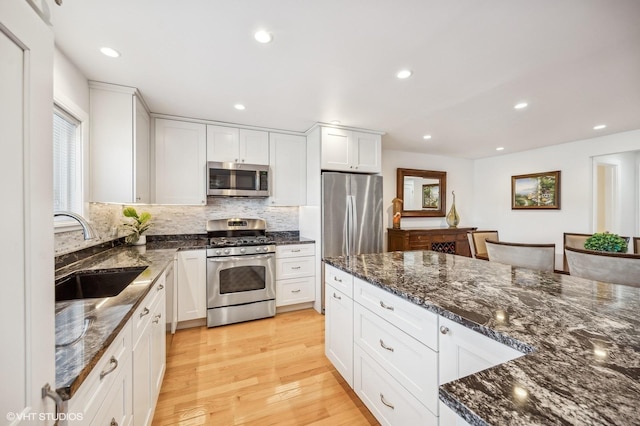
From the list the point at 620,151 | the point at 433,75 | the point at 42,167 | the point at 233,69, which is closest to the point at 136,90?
the point at 233,69

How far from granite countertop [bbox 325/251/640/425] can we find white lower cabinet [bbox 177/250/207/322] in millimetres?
2087

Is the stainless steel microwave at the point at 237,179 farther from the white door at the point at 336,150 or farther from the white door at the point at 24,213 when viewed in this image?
the white door at the point at 24,213

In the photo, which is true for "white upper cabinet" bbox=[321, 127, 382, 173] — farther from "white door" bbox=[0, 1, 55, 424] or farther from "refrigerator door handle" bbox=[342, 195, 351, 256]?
"white door" bbox=[0, 1, 55, 424]

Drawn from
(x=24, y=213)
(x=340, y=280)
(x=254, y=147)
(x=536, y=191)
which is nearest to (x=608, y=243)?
(x=340, y=280)

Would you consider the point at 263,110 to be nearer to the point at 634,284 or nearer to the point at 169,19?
the point at 169,19

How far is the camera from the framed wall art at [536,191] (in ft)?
13.9

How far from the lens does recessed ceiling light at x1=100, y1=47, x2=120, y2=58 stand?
174cm

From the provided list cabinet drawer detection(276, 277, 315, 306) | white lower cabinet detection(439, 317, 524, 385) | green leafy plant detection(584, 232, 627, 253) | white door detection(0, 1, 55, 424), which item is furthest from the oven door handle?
green leafy plant detection(584, 232, 627, 253)

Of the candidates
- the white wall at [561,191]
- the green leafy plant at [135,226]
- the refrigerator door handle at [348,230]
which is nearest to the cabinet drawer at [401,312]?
the refrigerator door handle at [348,230]

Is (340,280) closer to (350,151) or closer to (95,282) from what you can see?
(95,282)

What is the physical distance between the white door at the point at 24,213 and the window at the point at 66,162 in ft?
5.97

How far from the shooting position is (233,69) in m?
1.99

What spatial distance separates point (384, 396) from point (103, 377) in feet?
4.48

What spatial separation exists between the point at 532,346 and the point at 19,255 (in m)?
1.30
